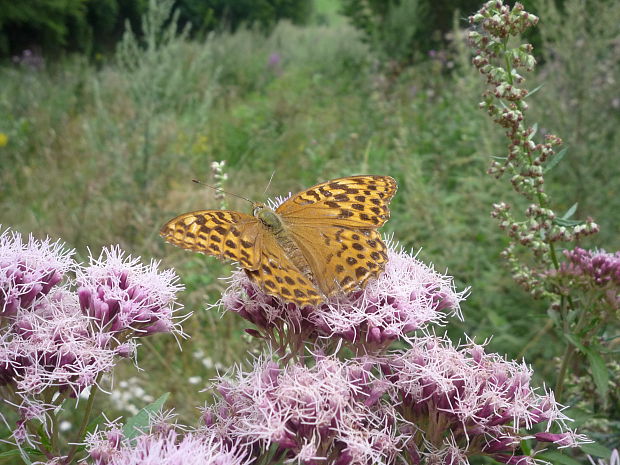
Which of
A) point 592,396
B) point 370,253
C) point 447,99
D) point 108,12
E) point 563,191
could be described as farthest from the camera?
point 108,12

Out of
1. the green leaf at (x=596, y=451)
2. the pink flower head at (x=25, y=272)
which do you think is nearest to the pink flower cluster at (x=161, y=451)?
the pink flower head at (x=25, y=272)

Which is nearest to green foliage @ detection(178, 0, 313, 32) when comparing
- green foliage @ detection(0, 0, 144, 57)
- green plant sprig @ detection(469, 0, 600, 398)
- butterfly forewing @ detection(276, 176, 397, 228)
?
green foliage @ detection(0, 0, 144, 57)

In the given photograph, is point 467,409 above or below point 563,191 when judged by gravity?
above

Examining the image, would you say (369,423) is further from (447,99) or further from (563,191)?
(447,99)

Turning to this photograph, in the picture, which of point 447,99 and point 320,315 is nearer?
point 320,315

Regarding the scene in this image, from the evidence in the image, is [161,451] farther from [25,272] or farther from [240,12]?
[240,12]

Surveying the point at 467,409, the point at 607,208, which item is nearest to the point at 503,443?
the point at 467,409

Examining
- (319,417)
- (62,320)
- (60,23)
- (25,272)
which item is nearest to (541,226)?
(319,417)
